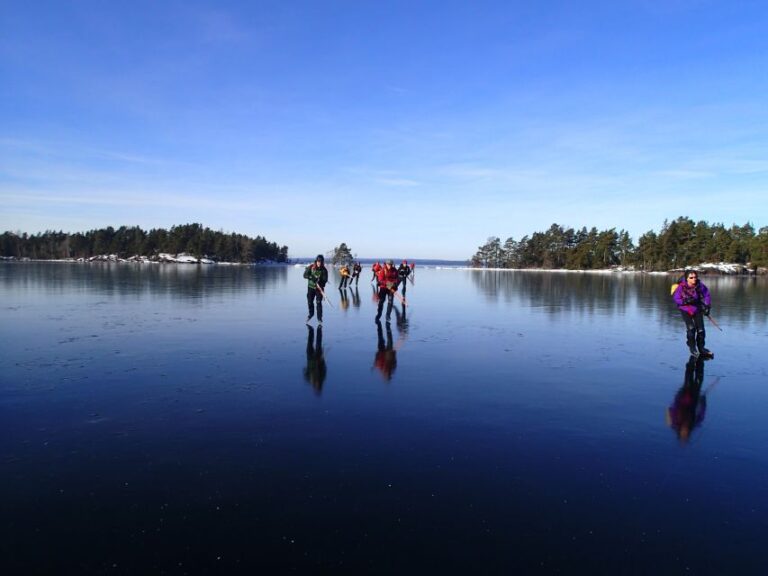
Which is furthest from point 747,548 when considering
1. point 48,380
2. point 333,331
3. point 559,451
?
point 333,331

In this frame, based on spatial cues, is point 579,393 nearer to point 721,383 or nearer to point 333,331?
point 721,383

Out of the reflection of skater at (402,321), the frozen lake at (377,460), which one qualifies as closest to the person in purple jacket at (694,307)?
the frozen lake at (377,460)

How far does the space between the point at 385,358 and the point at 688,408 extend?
5.66 meters

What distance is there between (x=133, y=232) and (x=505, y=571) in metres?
165

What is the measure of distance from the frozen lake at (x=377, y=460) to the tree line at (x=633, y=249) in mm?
87911

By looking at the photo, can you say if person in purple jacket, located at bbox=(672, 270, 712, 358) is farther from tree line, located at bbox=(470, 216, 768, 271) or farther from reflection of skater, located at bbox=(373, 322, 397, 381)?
tree line, located at bbox=(470, 216, 768, 271)

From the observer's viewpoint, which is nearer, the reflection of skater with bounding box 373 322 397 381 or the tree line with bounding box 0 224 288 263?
the reflection of skater with bounding box 373 322 397 381

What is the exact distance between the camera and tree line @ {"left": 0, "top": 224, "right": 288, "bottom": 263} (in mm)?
134250

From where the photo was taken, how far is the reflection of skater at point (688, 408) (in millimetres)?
6562

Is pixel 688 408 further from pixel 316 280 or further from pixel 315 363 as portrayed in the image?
pixel 316 280

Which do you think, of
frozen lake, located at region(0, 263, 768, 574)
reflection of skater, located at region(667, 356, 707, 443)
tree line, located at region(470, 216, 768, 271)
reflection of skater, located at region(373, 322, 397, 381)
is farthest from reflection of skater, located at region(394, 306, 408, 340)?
tree line, located at region(470, 216, 768, 271)

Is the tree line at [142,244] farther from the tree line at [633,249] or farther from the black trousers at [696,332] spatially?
the black trousers at [696,332]

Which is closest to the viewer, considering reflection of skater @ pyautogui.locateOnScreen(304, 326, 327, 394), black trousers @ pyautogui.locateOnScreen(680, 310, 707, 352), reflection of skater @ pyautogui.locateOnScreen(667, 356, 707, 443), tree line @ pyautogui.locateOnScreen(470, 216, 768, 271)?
reflection of skater @ pyautogui.locateOnScreen(667, 356, 707, 443)

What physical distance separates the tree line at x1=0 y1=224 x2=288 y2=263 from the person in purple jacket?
12952 centimetres
